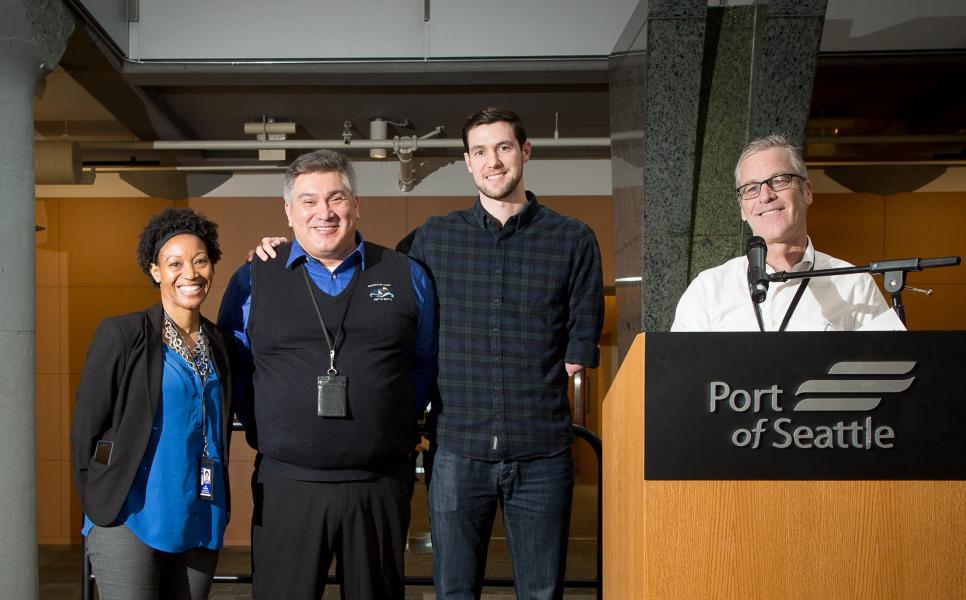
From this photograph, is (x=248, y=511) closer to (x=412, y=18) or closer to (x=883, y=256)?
(x=412, y=18)

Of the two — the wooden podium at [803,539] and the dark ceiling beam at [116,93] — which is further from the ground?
the dark ceiling beam at [116,93]

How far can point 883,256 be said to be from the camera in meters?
7.41

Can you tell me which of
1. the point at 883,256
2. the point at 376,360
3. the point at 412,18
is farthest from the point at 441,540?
the point at 883,256

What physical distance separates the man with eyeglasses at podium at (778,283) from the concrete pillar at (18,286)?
11.6ft

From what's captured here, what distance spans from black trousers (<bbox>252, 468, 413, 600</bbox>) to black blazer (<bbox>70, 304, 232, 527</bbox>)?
37 centimetres

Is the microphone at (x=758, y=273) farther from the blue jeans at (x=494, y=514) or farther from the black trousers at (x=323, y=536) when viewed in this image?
the black trousers at (x=323, y=536)

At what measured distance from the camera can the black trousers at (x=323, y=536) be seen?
223 centimetres

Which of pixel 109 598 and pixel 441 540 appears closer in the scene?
pixel 109 598

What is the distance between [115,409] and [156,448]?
Answer: 0.15m

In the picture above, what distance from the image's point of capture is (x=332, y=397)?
87.4 inches

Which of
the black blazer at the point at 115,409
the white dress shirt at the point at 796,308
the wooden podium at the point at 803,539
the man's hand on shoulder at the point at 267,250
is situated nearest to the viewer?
the wooden podium at the point at 803,539

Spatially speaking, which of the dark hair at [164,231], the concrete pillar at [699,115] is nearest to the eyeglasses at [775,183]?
the dark hair at [164,231]

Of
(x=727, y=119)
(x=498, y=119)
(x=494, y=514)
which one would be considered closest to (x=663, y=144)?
(x=727, y=119)

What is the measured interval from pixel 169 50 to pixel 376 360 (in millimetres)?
3892
